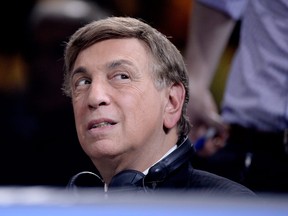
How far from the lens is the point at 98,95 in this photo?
155 centimetres

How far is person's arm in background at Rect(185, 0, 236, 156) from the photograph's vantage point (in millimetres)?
2168

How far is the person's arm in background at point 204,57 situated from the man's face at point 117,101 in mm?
577

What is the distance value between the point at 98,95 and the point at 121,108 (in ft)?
0.17

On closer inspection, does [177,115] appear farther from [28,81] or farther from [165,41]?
[28,81]

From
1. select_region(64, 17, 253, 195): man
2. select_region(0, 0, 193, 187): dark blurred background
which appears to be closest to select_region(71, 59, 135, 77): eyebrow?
select_region(64, 17, 253, 195): man

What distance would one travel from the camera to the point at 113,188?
148cm

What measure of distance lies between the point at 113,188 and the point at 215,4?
31.9 inches

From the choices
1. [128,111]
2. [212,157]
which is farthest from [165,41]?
[212,157]

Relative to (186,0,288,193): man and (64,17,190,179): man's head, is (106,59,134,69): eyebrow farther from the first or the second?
(186,0,288,193): man

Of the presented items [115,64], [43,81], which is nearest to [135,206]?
[115,64]

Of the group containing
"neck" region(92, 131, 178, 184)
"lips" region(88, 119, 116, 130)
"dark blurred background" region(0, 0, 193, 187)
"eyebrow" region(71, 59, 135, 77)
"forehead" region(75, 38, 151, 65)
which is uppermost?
"forehead" region(75, 38, 151, 65)

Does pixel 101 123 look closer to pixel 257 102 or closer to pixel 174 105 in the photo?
pixel 174 105

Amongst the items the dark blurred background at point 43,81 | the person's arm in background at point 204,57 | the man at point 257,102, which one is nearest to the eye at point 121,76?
the man at point 257,102

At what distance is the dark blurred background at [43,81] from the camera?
295 centimetres
